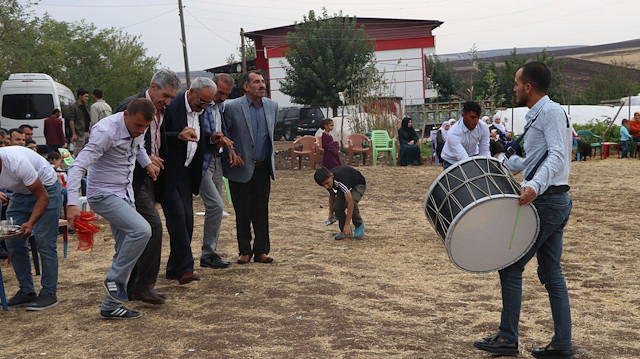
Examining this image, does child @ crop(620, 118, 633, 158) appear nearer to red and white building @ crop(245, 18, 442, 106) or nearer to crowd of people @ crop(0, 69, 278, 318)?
crowd of people @ crop(0, 69, 278, 318)

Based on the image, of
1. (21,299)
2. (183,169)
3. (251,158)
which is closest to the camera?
(21,299)

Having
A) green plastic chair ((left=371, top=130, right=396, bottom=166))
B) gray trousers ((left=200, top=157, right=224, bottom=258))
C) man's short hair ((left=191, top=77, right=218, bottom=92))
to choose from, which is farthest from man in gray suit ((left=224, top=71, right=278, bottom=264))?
green plastic chair ((left=371, top=130, right=396, bottom=166))

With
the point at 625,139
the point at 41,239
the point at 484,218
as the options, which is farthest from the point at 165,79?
the point at 625,139

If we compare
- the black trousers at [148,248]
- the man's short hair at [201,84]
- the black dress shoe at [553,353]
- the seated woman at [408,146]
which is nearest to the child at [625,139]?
the seated woman at [408,146]

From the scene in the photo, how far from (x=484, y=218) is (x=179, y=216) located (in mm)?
3040

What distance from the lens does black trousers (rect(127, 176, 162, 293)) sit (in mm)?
5758

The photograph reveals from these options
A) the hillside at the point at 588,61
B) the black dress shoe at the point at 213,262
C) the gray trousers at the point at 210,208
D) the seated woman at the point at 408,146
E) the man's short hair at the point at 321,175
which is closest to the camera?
the gray trousers at the point at 210,208

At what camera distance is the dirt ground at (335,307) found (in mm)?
4770

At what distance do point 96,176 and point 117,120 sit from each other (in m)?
0.47

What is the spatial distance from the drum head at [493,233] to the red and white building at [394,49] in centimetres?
5002

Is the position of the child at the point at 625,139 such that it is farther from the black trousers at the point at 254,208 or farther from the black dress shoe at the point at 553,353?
the black dress shoe at the point at 553,353

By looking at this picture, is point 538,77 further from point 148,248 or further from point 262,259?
point 262,259

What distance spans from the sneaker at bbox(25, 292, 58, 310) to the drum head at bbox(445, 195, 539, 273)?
3.57 metres

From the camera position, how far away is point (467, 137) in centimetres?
788
